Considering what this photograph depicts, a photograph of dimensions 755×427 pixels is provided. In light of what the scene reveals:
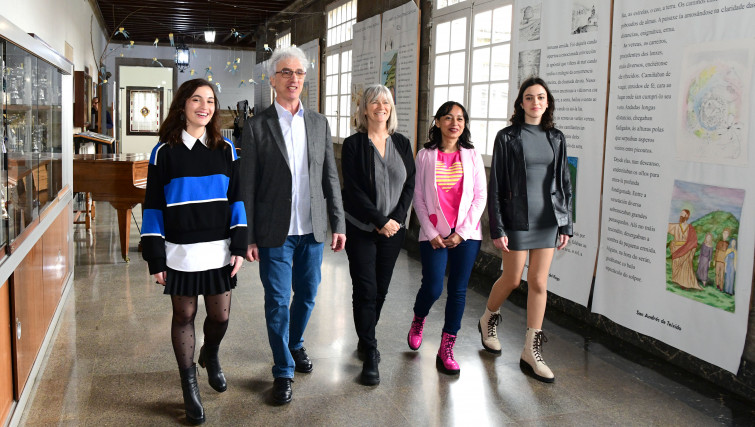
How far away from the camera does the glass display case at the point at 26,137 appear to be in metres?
2.82

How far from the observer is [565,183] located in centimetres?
376

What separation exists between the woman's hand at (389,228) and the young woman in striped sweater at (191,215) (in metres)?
0.73

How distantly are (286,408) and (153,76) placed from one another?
19074mm

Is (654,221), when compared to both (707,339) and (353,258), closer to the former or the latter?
(707,339)

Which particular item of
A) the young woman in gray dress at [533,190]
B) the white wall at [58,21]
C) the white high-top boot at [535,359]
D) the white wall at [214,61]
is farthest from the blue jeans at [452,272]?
the white wall at [214,61]

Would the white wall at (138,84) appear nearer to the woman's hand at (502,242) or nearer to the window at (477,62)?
the window at (477,62)

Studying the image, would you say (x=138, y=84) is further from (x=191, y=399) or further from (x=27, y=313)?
(x=191, y=399)

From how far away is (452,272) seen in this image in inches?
149

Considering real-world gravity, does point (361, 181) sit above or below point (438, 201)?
above

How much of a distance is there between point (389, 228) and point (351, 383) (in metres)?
0.84

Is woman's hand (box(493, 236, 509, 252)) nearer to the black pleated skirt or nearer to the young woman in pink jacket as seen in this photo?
the young woman in pink jacket

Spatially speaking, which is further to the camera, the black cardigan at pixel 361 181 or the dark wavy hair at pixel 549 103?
the dark wavy hair at pixel 549 103

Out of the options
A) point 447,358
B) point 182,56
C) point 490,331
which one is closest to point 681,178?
point 490,331

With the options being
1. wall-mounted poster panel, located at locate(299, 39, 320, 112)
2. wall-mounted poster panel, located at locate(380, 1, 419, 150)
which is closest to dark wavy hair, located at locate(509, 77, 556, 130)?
wall-mounted poster panel, located at locate(380, 1, 419, 150)
